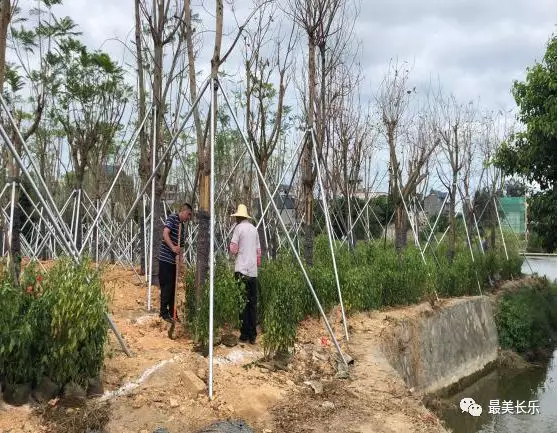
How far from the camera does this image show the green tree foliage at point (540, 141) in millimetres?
7492

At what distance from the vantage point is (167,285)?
6.12m

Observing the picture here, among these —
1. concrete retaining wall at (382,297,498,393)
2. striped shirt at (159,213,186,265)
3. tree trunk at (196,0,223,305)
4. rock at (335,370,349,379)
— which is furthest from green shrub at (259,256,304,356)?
concrete retaining wall at (382,297,498,393)

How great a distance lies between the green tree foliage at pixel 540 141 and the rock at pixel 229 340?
186 inches

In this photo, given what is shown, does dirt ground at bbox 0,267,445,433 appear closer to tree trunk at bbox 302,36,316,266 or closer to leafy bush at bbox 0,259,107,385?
leafy bush at bbox 0,259,107,385

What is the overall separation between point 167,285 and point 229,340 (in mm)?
1109

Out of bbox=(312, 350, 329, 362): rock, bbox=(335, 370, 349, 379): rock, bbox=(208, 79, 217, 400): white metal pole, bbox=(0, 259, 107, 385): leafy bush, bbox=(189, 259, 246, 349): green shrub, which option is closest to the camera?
bbox=(0, 259, 107, 385): leafy bush

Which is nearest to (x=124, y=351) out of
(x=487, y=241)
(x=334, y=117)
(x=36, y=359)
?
(x=36, y=359)

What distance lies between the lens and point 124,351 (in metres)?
4.75

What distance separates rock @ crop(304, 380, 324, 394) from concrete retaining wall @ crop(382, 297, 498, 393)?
85.7 inches

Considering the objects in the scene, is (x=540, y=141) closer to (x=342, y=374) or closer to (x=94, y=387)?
(x=342, y=374)

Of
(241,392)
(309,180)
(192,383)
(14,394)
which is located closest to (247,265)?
(241,392)

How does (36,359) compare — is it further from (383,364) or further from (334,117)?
(334,117)

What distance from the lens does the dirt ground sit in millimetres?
3790

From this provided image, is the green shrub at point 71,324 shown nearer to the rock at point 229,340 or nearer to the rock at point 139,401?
the rock at point 139,401
